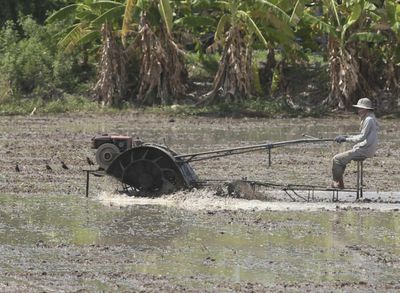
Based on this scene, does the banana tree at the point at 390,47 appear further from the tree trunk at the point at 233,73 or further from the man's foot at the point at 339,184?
the man's foot at the point at 339,184

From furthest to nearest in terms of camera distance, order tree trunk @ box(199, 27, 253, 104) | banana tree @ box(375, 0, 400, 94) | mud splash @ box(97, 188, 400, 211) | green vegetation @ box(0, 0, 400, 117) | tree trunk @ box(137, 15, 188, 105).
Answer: tree trunk @ box(137, 15, 188, 105) → tree trunk @ box(199, 27, 253, 104) → green vegetation @ box(0, 0, 400, 117) → banana tree @ box(375, 0, 400, 94) → mud splash @ box(97, 188, 400, 211)

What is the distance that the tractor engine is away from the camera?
1382 centimetres

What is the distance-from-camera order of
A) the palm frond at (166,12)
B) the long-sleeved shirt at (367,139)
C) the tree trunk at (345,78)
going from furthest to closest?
the tree trunk at (345,78) → the palm frond at (166,12) → the long-sleeved shirt at (367,139)

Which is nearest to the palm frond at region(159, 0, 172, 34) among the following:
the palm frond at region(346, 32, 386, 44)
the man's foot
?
the palm frond at region(346, 32, 386, 44)

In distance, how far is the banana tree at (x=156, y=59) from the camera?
2827cm

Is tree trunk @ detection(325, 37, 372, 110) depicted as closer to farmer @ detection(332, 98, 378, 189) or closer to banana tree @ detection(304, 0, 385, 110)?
Result: banana tree @ detection(304, 0, 385, 110)

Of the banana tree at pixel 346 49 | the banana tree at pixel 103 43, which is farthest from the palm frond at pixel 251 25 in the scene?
the banana tree at pixel 103 43

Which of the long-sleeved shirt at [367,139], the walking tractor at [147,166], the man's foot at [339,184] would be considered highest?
the long-sleeved shirt at [367,139]

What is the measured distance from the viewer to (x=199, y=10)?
30.1 meters

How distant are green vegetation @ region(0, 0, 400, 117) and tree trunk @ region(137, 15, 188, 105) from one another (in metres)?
0.03

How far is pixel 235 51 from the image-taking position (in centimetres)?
2816

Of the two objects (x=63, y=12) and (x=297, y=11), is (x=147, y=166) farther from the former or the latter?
(x=63, y=12)

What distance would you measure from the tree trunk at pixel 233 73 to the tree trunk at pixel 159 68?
103cm

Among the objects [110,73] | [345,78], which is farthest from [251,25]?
[110,73]
